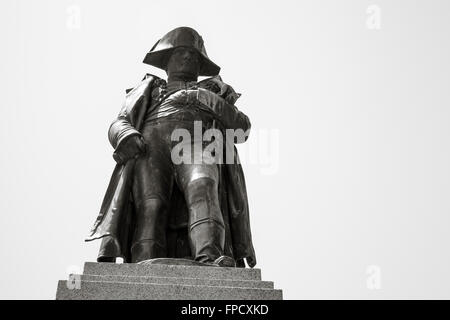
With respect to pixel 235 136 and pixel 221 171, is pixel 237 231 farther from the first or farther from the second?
pixel 235 136

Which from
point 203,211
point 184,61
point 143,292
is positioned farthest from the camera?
point 184,61

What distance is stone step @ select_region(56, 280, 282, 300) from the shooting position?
6078 millimetres

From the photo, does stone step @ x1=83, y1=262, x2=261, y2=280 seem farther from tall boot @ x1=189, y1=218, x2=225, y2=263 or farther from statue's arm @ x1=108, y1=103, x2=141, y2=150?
statue's arm @ x1=108, y1=103, x2=141, y2=150

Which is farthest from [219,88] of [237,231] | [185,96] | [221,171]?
[237,231]

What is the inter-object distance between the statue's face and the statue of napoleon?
0.28 meters

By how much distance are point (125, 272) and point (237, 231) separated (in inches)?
77.6

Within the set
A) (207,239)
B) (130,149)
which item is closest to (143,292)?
(207,239)

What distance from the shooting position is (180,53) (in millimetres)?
9141

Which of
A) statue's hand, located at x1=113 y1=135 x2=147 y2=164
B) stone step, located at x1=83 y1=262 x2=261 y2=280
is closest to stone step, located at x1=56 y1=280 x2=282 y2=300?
stone step, located at x1=83 y1=262 x2=261 y2=280

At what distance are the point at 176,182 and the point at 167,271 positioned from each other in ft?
5.84

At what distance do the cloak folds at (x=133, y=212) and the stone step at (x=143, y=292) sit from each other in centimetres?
108

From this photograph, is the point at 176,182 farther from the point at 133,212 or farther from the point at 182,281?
the point at 182,281

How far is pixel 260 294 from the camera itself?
624cm

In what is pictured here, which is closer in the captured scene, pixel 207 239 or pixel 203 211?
pixel 207 239
